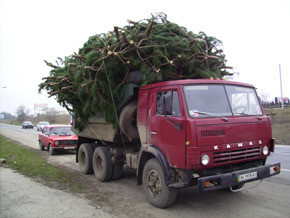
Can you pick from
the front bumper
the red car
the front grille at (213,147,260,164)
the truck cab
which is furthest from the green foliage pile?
the red car

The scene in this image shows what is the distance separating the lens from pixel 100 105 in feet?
20.3

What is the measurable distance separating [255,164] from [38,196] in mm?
4639

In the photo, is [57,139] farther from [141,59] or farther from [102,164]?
[141,59]

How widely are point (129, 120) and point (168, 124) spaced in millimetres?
1621

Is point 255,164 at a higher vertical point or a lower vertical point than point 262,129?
lower

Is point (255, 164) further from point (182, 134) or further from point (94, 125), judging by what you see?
point (94, 125)

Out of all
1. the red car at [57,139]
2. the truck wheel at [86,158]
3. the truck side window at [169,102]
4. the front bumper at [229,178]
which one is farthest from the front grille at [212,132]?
the red car at [57,139]

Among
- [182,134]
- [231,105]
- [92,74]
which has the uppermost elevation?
[92,74]

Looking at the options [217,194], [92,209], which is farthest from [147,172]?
[217,194]

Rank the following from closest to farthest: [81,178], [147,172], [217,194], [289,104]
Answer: [147,172] < [217,194] < [81,178] < [289,104]

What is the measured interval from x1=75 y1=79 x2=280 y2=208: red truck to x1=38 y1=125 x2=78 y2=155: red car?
7.81m

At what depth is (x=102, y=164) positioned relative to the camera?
7.00m

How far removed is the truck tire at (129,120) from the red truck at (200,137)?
1.01 feet

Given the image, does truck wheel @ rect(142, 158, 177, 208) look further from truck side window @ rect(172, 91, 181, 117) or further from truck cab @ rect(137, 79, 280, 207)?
truck side window @ rect(172, 91, 181, 117)
